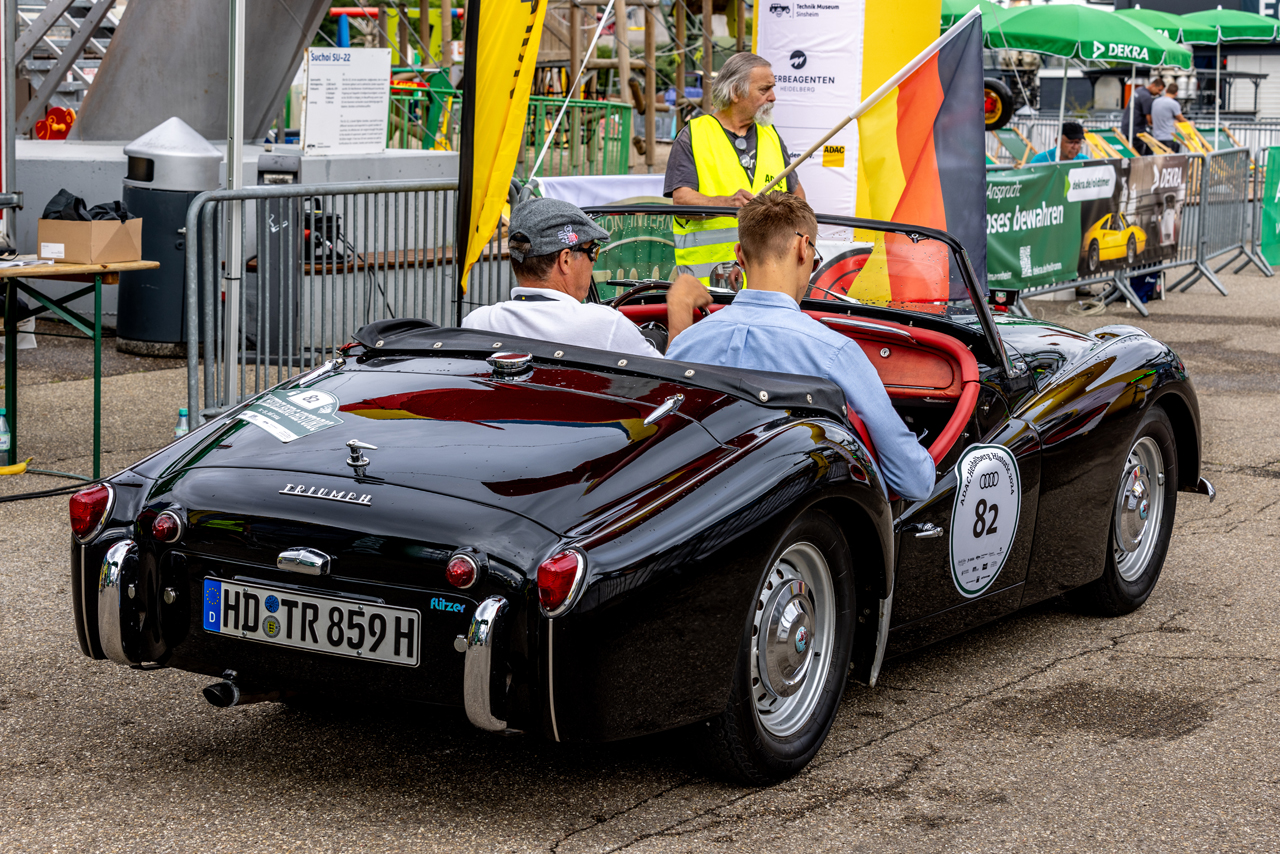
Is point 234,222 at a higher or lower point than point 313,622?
higher

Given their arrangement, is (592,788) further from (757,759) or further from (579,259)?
(579,259)

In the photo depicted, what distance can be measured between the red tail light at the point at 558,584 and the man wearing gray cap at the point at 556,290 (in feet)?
3.72

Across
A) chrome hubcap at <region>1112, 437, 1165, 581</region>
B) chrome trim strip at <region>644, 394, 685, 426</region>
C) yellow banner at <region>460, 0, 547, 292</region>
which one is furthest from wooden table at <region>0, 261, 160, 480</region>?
chrome hubcap at <region>1112, 437, 1165, 581</region>

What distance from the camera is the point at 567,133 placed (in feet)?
55.8

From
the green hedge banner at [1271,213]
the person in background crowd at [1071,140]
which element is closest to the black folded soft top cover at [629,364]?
the person in background crowd at [1071,140]

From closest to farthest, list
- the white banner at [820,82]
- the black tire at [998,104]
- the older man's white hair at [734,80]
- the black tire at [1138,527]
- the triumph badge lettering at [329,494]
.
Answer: the triumph badge lettering at [329,494] < the black tire at [1138,527] < the older man's white hair at [734,80] < the white banner at [820,82] < the black tire at [998,104]

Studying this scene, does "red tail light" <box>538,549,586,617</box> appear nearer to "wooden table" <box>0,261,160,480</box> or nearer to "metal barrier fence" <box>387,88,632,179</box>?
"wooden table" <box>0,261,160,480</box>

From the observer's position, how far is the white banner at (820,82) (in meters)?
8.45

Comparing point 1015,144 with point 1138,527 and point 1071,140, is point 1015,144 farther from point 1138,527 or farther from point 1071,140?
point 1138,527

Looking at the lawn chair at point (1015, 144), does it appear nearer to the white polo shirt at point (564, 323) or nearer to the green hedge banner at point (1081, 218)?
the green hedge banner at point (1081, 218)

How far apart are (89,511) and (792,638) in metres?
1.73

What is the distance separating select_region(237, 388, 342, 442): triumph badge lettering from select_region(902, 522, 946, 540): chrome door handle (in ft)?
5.17

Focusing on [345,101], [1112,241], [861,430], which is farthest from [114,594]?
[1112,241]

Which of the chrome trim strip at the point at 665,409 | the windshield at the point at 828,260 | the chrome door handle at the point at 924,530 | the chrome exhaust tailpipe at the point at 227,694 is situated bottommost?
the chrome exhaust tailpipe at the point at 227,694
